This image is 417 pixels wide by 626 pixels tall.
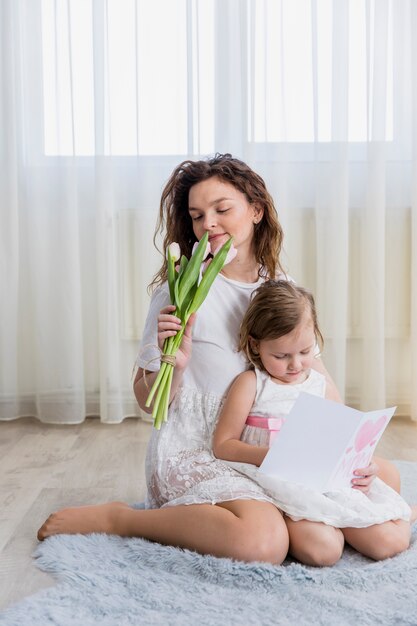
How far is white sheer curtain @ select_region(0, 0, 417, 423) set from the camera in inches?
111

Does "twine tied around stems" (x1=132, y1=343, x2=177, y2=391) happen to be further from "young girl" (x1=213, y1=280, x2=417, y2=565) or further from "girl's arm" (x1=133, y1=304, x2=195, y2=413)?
"young girl" (x1=213, y1=280, x2=417, y2=565)

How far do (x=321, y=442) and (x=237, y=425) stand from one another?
0.21 metres

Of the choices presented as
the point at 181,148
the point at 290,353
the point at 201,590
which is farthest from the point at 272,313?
the point at 181,148

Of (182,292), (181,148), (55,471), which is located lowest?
(55,471)

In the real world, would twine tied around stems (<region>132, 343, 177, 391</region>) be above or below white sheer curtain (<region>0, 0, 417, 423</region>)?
below

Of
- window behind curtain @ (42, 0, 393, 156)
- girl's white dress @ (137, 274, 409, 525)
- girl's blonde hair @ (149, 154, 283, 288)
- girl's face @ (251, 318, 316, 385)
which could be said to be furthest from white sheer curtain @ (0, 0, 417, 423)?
girl's face @ (251, 318, 316, 385)

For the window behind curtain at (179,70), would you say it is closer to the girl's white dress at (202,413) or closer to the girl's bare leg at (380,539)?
the girl's white dress at (202,413)

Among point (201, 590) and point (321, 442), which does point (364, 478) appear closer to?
point (321, 442)

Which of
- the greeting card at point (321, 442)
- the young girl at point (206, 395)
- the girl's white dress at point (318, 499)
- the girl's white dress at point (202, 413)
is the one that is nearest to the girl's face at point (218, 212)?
the young girl at point (206, 395)

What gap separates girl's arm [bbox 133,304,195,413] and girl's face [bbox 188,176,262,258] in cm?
23

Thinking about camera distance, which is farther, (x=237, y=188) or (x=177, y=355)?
(x=237, y=188)

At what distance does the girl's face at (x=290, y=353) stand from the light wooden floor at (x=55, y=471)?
565mm

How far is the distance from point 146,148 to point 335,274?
A: 806mm

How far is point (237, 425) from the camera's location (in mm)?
1593
